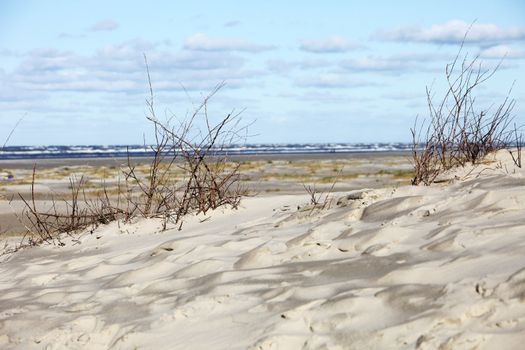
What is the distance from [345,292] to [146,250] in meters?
2.89

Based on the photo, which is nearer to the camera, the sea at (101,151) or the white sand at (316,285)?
the white sand at (316,285)

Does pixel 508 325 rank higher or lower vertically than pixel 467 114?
lower

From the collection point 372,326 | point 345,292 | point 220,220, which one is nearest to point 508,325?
point 372,326

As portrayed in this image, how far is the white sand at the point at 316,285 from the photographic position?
3.46 m

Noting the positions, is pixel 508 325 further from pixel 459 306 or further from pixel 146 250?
pixel 146 250

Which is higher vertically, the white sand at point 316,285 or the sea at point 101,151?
the white sand at point 316,285

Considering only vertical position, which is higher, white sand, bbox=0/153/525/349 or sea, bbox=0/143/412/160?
white sand, bbox=0/153/525/349

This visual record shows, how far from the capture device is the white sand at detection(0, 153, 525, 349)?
346 cm

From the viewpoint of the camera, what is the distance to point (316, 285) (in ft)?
13.9

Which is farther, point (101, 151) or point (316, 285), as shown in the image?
point (101, 151)

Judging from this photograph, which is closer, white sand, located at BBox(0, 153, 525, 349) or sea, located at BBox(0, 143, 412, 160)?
white sand, located at BBox(0, 153, 525, 349)

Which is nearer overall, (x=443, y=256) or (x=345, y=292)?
(x=345, y=292)

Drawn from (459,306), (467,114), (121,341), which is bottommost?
(121,341)

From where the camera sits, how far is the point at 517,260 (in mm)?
3836
